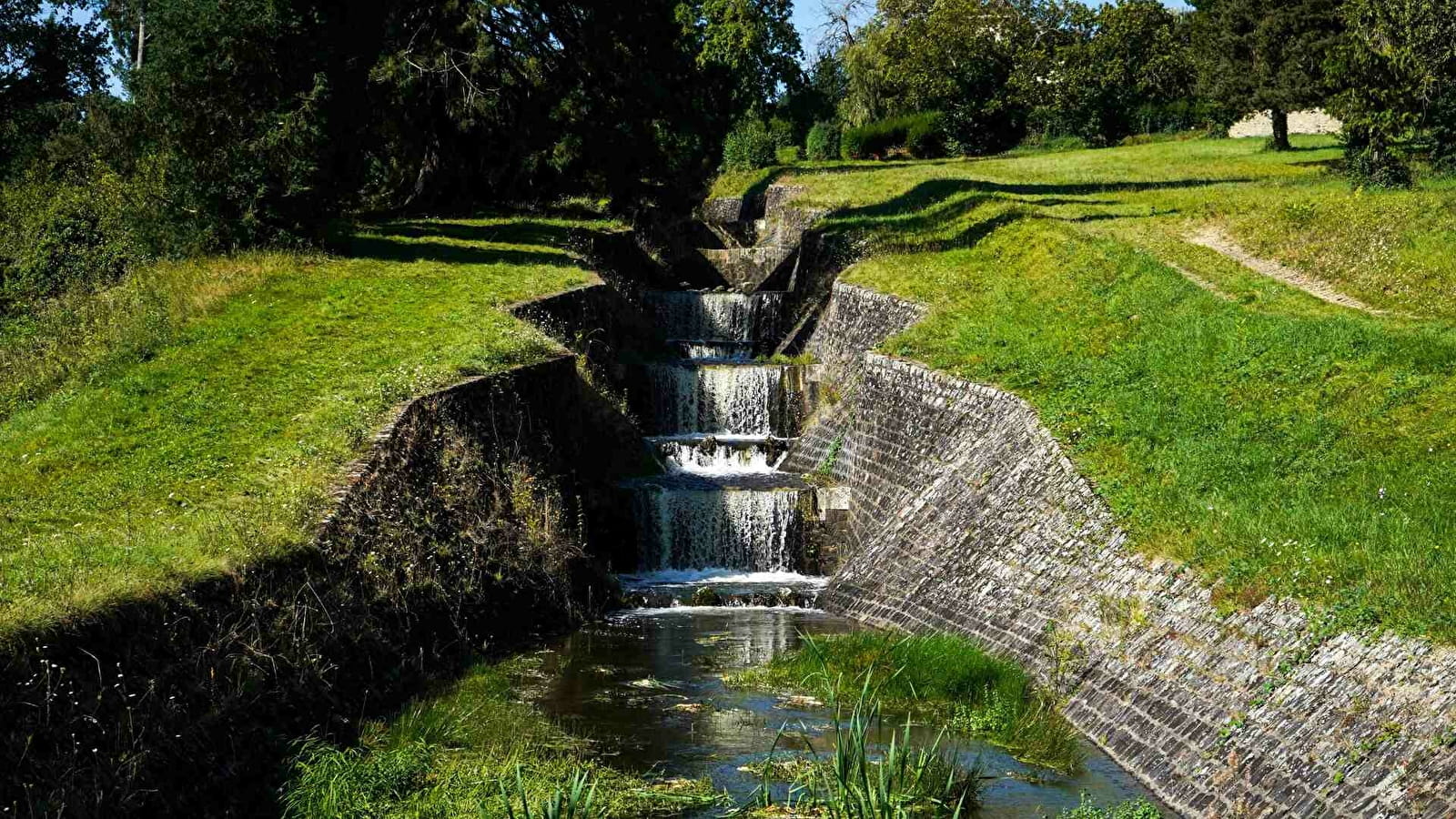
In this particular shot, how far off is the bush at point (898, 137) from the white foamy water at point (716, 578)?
45516 mm

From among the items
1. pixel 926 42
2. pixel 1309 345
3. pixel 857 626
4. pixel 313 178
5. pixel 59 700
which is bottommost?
pixel 857 626

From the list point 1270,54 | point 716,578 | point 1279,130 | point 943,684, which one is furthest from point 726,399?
point 1279,130

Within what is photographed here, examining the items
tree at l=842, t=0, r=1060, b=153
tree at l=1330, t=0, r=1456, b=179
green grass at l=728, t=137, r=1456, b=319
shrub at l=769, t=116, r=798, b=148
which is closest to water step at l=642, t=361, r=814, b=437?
green grass at l=728, t=137, r=1456, b=319

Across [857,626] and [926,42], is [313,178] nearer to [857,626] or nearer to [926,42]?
[857,626]

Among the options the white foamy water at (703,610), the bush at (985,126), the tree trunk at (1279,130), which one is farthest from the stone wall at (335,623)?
the bush at (985,126)

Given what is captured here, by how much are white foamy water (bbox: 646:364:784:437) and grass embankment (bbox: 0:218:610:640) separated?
2.66 metres

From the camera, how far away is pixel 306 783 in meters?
10.5

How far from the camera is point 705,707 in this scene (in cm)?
1368

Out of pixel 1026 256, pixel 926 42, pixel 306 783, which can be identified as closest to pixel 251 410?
pixel 306 783

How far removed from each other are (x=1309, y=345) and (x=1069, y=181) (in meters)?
25.1

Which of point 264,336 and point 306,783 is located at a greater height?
point 264,336

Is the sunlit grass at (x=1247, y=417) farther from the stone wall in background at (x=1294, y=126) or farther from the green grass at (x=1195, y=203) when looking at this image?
the stone wall in background at (x=1294, y=126)

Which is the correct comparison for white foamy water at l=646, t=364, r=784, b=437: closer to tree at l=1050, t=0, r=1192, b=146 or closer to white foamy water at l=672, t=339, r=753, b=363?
white foamy water at l=672, t=339, r=753, b=363

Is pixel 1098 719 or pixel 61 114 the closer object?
pixel 1098 719
